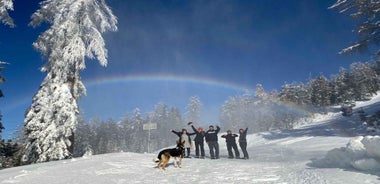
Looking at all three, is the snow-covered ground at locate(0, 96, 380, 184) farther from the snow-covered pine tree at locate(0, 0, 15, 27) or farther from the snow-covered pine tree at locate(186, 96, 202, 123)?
the snow-covered pine tree at locate(186, 96, 202, 123)

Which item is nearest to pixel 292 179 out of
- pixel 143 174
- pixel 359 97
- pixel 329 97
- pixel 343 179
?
pixel 343 179

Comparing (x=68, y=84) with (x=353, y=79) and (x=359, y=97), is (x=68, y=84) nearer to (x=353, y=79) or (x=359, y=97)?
(x=359, y=97)

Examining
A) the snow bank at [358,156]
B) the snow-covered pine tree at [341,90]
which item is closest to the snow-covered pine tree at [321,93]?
the snow-covered pine tree at [341,90]

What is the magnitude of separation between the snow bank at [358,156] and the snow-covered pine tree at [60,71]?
14.3 meters

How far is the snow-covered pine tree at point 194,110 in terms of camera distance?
339ft

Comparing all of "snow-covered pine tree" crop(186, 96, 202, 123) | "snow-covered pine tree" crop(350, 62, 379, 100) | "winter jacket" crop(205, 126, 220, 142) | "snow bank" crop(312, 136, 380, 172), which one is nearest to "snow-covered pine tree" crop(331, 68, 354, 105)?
"snow-covered pine tree" crop(350, 62, 379, 100)

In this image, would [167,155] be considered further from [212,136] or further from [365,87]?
[365,87]

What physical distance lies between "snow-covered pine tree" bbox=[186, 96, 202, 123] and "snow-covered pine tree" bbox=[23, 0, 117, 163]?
8334 centimetres

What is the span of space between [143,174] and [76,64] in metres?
11.6

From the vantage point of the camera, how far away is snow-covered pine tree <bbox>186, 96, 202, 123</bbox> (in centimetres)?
10319

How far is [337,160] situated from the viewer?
9.66 meters

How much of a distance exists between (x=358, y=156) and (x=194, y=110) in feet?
313

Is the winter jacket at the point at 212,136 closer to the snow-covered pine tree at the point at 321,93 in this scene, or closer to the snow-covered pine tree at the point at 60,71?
the snow-covered pine tree at the point at 60,71

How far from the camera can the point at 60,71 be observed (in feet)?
63.0
